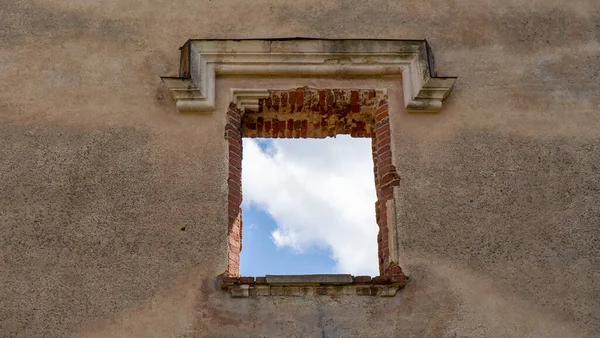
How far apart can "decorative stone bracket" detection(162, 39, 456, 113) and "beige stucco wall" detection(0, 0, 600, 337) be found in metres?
0.21

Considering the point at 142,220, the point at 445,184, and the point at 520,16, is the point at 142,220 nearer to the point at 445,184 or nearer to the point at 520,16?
the point at 445,184

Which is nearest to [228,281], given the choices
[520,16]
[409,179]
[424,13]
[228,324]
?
[228,324]

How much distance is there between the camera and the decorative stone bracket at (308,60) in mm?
6250

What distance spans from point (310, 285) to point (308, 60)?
72.9 inches

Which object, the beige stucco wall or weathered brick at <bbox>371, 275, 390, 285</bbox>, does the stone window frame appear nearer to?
the beige stucco wall

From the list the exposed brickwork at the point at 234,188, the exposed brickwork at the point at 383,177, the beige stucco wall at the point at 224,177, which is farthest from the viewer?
the exposed brickwork at the point at 383,177

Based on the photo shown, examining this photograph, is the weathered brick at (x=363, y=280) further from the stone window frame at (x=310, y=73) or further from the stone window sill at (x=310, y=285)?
the stone window frame at (x=310, y=73)

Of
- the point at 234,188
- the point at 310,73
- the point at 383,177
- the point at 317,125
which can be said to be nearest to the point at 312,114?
the point at 317,125

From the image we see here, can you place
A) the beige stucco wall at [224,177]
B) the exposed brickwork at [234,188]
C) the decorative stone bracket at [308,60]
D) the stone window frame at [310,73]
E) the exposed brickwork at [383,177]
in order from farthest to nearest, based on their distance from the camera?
1. the decorative stone bracket at [308,60]
2. the stone window frame at [310,73]
3. the exposed brickwork at [383,177]
4. the exposed brickwork at [234,188]
5. the beige stucco wall at [224,177]

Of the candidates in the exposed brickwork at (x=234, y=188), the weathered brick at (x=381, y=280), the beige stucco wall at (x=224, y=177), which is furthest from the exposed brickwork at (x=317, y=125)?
the weathered brick at (x=381, y=280)

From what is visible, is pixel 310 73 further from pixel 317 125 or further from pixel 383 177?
pixel 383 177

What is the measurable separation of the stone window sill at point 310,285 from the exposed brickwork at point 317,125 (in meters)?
0.26

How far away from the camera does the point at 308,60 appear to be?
6.34 metres

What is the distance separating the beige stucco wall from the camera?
5.34 metres
